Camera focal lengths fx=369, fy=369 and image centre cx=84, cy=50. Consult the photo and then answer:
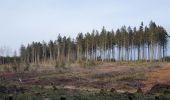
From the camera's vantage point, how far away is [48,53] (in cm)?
14850

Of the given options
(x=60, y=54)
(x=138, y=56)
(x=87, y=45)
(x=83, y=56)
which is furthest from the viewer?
(x=60, y=54)

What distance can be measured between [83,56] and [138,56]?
25.0 metres

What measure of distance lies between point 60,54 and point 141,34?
43.9 m

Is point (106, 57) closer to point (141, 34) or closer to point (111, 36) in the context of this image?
point (111, 36)

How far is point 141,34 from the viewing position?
104 metres

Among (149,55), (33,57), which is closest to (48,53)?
(33,57)

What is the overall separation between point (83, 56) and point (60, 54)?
13.7m

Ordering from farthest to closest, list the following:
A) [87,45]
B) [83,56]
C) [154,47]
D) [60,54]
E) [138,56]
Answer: [60,54] → [83,56] → [87,45] → [138,56] → [154,47]

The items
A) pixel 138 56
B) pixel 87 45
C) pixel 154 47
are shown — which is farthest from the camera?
pixel 87 45

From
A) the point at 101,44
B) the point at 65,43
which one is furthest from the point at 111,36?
the point at 65,43

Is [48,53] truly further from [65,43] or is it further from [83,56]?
[83,56]

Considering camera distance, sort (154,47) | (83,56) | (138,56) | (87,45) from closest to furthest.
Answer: (154,47)
(138,56)
(87,45)
(83,56)

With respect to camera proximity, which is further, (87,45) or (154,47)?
(87,45)

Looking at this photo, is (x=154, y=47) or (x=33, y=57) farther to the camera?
(x=33, y=57)
